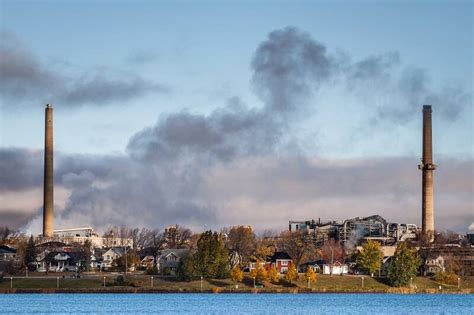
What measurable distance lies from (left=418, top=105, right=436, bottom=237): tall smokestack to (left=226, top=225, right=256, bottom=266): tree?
30.4 meters

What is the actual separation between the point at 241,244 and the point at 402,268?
3848cm

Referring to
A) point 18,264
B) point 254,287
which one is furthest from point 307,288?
point 18,264

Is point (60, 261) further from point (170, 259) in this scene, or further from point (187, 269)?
point (187, 269)

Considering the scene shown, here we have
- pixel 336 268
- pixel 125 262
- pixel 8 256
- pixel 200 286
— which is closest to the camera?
pixel 200 286

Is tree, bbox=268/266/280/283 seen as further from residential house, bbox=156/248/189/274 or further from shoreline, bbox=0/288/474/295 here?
residential house, bbox=156/248/189/274

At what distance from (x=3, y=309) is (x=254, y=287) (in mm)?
53006

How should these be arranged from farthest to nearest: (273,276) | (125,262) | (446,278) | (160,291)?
(125,262)
(446,278)
(273,276)
(160,291)

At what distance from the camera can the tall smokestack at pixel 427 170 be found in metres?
181

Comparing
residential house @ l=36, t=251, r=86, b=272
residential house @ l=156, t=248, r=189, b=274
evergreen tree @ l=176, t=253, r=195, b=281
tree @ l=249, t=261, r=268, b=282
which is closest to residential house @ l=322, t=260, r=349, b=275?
tree @ l=249, t=261, r=268, b=282

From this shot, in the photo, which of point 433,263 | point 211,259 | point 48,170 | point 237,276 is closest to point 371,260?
point 433,263

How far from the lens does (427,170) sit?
18175cm

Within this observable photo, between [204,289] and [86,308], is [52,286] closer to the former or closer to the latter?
[204,289]

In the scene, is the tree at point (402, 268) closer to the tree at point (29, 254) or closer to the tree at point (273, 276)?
the tree at point (273, 276)

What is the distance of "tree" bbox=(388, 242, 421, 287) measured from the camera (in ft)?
507
